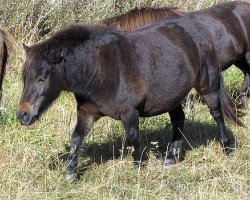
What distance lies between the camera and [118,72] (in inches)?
212

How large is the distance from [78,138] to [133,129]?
0.56 meters

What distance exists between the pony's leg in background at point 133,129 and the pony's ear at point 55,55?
827 millimetres

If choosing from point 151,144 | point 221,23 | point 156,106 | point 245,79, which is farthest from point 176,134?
point 245,79

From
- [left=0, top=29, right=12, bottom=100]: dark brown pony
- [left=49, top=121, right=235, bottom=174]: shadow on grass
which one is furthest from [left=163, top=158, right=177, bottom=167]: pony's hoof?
[left=0, top=29, right=12, bottom=100]: dark brown pony

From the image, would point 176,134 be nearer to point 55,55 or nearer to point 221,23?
point 55,55

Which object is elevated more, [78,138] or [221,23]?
[221,23]

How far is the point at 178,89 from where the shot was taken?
578cm

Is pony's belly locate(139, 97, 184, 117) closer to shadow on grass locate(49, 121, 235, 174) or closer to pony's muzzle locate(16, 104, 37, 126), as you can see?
shadow on grass locate(49, 121, 235, 174)

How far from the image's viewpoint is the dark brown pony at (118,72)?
5.10 m

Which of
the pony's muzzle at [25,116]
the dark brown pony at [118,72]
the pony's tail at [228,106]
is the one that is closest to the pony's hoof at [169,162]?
the dark brown pony at [118,72]

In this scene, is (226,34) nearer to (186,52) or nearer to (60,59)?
(186,52)

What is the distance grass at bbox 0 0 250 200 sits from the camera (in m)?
4.92

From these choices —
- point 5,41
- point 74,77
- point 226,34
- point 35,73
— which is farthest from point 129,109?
point 226,34

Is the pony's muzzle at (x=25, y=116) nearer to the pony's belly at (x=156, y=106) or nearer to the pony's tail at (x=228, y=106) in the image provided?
the pony's belly at (x=156, y=106)
